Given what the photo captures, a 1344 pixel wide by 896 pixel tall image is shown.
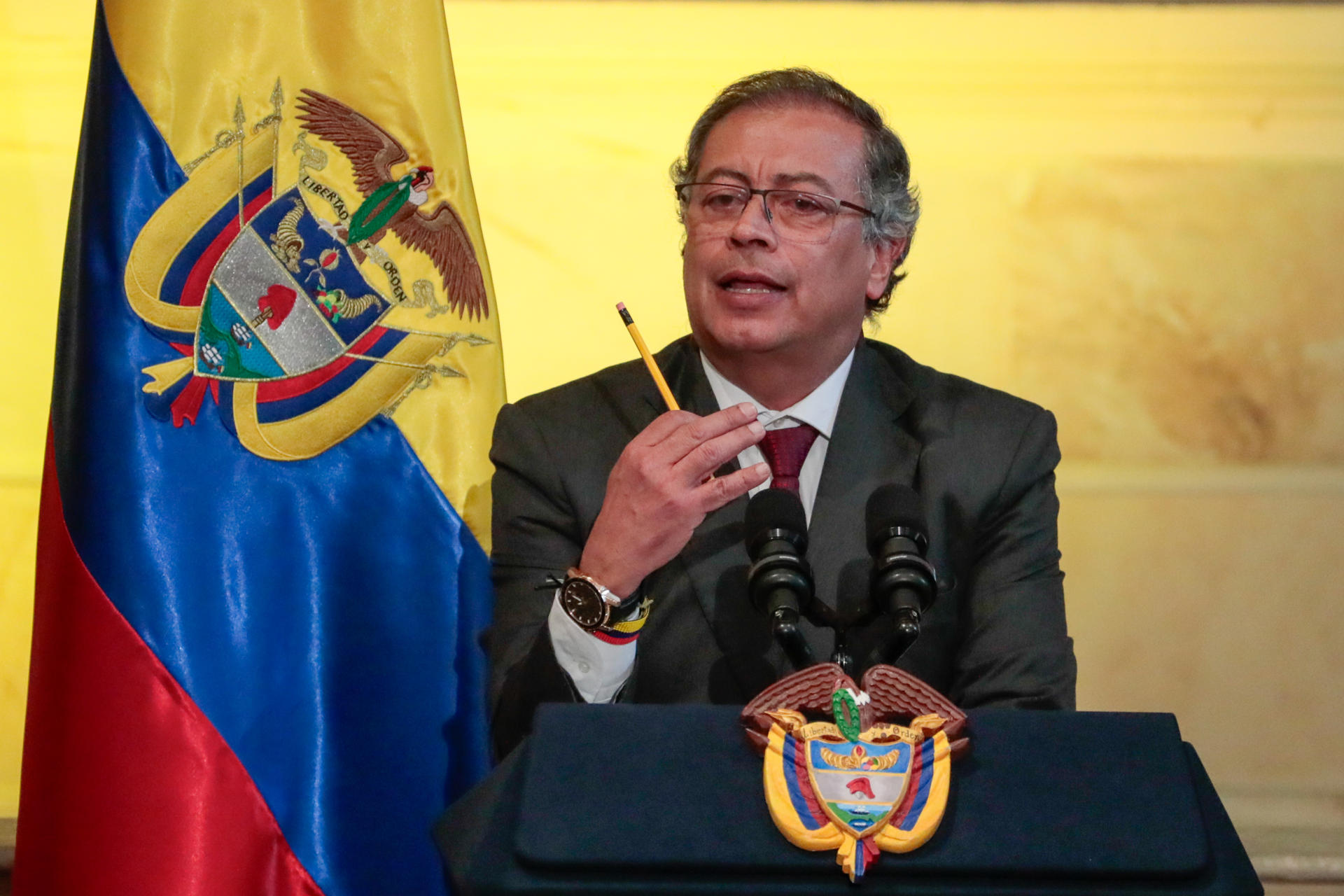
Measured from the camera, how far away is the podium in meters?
1.02

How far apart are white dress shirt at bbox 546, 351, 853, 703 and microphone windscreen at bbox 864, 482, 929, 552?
1.03 ft

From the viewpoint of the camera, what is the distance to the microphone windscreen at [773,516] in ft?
4.24

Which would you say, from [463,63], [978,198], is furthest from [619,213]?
[978,198]

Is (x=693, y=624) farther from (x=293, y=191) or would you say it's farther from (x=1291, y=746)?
(x=1291, y=746)

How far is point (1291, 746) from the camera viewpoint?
2.73 m

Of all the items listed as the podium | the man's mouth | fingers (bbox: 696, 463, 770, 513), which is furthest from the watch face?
the man's mouth

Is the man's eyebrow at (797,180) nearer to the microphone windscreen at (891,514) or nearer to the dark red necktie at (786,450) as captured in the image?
the dark red necktie at (786,450)

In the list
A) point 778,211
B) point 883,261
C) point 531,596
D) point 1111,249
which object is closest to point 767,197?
point 778,211

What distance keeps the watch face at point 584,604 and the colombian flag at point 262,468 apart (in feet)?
1.57

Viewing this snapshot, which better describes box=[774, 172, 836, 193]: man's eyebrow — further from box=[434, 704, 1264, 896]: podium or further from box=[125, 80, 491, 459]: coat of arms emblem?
box=[434, 704, 1264, 896]: podium

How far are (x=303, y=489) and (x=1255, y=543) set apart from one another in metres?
1.87

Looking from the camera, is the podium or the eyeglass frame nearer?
the podium

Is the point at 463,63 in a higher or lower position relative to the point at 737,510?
higher

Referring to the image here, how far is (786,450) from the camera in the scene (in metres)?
1.91
